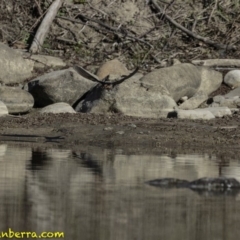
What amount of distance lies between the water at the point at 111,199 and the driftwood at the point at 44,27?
916cm

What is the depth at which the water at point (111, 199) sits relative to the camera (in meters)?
6.09

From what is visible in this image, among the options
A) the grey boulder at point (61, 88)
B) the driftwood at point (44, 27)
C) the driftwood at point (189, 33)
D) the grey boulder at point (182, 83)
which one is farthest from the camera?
the driftwood at point (189, 33)

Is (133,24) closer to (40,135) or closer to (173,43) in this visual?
(173,43)

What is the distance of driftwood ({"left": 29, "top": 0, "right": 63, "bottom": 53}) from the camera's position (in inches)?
776

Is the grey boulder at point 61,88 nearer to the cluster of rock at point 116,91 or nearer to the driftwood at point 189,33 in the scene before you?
the cluster of rock at point 116,91

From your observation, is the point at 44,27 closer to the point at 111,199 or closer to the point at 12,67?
the point at 12,67

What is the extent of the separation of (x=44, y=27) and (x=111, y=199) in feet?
43.7

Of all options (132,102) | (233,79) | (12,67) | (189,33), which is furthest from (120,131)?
(189,33)

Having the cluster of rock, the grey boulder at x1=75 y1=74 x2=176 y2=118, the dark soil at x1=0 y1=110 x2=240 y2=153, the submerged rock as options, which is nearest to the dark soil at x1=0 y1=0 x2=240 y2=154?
the cluster of rock

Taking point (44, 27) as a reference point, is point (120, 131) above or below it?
below

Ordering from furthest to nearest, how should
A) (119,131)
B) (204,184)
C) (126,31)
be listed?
1. (126,31)
2. (119,131)
3. (204,184)

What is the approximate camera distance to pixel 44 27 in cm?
2019

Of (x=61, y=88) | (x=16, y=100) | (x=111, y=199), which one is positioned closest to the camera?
(x=111, y=199)

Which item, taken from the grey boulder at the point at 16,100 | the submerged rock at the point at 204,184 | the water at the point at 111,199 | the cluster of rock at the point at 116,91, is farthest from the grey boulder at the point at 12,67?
the submerged rock at the point at 204,184
